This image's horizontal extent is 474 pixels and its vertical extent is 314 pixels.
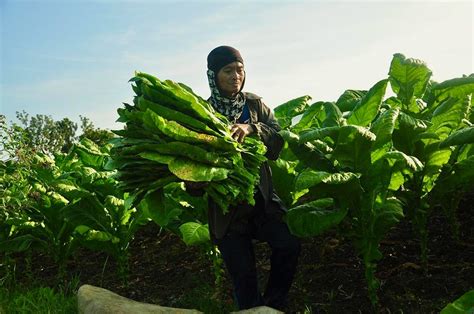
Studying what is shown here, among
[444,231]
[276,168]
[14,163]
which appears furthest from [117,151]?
[14,163]

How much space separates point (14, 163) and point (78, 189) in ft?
3.52

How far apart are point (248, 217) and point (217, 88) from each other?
2.40 ft

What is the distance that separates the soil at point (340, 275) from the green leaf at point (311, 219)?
53 centimetres

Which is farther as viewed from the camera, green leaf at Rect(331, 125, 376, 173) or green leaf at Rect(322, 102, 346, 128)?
green leaf at Rect(322, 102, 346, 128)

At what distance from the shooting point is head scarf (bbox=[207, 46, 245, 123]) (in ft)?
9.21

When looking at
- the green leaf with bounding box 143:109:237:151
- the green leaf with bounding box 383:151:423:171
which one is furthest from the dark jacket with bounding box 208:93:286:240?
the green leaf with bounding box 383:151:423:171

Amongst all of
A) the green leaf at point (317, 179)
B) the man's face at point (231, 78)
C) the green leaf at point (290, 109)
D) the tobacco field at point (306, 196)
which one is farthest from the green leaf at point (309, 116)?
the green leaf at point (317, 179)

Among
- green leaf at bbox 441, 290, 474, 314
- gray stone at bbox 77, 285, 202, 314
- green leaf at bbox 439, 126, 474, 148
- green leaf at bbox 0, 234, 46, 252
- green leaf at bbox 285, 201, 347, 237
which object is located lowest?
gray stone at bbox 77, 285, 202, 314

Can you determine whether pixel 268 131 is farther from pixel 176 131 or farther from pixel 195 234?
pixel 195 234

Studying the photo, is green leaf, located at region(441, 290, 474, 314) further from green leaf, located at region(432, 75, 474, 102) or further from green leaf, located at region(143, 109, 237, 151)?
green leaf, located at region(432, 75, 474, 102)

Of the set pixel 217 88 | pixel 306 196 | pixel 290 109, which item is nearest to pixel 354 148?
pixel 217 88

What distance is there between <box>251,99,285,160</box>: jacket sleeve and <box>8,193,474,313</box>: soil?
0.93 m

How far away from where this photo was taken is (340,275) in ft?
11.2

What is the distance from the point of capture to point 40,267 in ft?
18.2
